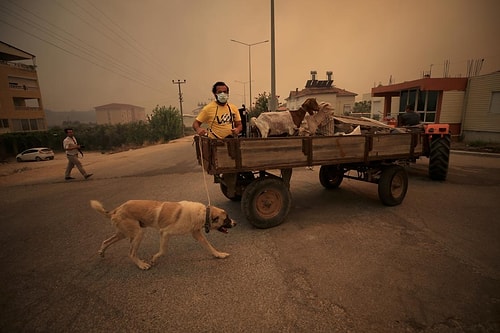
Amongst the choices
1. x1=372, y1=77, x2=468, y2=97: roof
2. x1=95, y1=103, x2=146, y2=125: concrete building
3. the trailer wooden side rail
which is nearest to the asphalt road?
the trailer wooden side rail

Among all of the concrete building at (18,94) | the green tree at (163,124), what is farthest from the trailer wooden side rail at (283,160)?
the concrete building at (18,94)

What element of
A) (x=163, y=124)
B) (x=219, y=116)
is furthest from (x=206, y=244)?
(x=163, y=124)

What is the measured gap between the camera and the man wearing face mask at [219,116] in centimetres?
408

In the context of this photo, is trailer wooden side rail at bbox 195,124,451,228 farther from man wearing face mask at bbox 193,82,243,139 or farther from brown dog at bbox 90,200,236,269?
brown dog at bbox 90,200,236,269

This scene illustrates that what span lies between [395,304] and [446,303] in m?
0.53

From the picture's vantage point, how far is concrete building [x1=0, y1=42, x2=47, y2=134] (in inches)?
1258

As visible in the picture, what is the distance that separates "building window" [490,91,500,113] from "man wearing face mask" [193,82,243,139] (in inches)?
685

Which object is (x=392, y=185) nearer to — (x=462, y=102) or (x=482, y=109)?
(x=482, y=109)

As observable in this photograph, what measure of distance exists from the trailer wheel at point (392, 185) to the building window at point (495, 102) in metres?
14.2

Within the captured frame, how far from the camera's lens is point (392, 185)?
5148 mm

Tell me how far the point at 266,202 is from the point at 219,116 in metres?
1.74

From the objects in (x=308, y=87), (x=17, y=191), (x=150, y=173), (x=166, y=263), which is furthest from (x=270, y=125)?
(x=308, y=87)

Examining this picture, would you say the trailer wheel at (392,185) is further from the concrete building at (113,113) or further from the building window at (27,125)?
the concrete building at (113,113)

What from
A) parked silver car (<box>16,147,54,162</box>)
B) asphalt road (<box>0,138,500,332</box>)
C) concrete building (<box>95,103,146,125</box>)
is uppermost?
concrete building (<box>95,103,146,125</box>)
